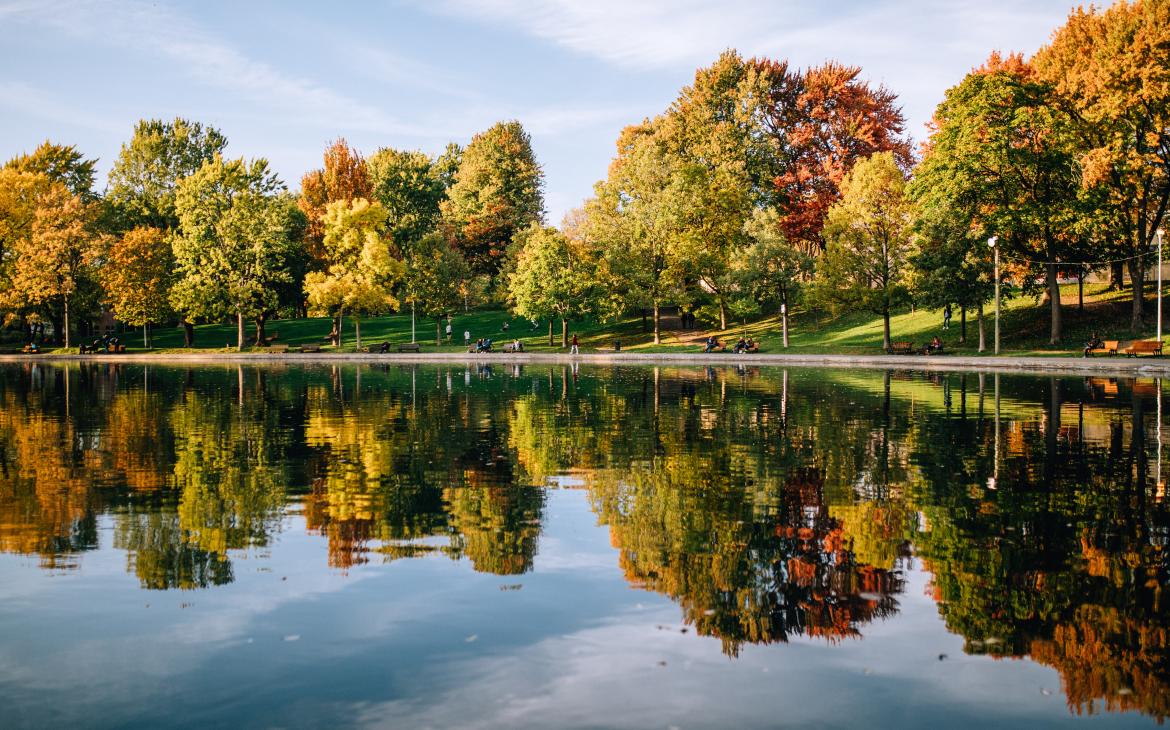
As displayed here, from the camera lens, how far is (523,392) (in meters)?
34.1

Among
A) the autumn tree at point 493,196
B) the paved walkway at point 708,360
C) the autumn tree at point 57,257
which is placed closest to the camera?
the paved walkway at point 708,360

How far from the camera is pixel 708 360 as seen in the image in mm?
56875

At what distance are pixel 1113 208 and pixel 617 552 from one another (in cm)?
5040

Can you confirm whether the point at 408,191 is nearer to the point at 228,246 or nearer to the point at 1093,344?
the point at 228,246

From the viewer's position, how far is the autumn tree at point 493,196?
95438 millimetres

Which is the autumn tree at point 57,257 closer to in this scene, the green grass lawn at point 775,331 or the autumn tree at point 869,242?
the green grass lawn at point 775,331

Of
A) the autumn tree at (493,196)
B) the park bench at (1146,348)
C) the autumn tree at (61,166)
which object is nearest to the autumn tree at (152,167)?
the autumn tree at (61,166)

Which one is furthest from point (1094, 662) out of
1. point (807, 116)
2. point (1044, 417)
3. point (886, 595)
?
point (807, 116)

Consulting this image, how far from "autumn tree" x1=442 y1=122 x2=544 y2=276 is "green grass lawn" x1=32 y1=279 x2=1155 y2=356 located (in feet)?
22.0

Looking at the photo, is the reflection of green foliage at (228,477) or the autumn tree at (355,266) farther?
the autumn tree at (355,266)

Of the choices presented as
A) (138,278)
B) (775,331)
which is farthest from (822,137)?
(138,278)

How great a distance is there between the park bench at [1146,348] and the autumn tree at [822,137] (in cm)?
3086

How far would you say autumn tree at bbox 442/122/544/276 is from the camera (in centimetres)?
9544

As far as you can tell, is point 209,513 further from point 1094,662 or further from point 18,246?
point 18,246
